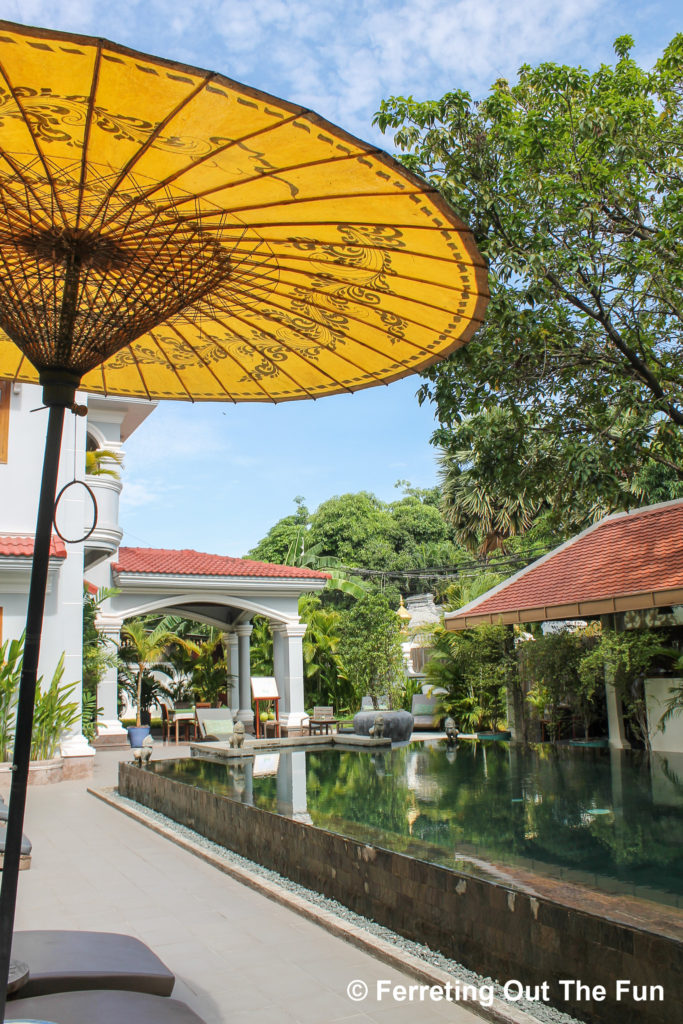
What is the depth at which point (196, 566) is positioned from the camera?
68.0 ft

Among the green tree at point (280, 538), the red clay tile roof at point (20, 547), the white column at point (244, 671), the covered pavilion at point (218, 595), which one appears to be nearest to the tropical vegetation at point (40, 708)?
the red clay tile roof at point (20, 547)

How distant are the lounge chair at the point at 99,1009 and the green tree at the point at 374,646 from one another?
18056 millimetres

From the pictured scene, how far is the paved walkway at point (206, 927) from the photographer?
4102mm

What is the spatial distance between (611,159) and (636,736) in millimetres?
9707

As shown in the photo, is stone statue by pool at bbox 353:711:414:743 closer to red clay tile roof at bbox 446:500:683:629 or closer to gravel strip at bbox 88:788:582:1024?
red clay tile roof at bbox 446:500:683:629

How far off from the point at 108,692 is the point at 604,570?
11535 mm

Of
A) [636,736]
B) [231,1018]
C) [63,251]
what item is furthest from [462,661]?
[63,251]

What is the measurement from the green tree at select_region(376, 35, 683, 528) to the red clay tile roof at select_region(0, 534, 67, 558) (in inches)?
261

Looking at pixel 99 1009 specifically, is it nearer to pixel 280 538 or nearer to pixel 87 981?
pixel 87 981

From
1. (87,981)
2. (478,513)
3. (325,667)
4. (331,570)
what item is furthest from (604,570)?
(331,570)

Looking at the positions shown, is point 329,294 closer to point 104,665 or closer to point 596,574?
point 596,574

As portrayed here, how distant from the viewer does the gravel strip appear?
403 centimetres

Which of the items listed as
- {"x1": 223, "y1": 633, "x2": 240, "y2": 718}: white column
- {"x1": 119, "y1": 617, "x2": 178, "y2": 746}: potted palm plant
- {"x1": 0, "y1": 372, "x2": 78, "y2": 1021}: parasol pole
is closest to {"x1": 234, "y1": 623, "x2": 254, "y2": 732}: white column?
{"x1": 223, "y1": 633, "x2": 240, "y2": 718}: white column

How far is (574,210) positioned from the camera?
10273mm
